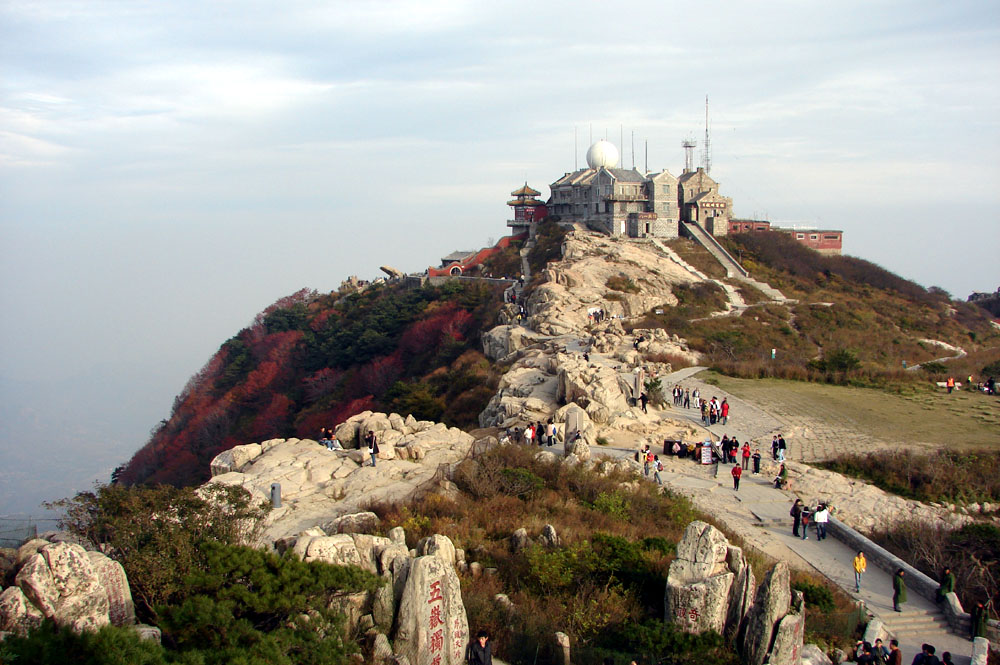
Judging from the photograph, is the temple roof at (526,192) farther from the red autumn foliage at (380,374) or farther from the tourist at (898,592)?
the tourist at (898,592)

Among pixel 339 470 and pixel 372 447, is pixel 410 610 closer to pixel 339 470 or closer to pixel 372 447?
pixel 339 470

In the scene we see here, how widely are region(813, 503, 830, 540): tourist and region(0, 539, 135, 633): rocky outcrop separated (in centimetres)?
1273

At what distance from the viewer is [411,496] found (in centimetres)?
1570

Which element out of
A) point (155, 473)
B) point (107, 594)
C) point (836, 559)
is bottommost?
point (155, 473)

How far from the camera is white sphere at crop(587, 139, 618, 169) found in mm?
65169

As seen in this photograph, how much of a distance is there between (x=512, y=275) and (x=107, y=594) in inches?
1996

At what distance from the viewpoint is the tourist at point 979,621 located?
11.3m

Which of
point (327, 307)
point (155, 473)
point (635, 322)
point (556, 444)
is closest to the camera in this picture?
point (556, 444)

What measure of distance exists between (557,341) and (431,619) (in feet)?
89.4

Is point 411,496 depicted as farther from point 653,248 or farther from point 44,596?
point 653,248

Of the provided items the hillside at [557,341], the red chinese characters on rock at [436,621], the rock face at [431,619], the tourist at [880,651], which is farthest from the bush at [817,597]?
the hillside at [557,341]

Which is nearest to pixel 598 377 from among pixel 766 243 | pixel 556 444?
pixel 556 444

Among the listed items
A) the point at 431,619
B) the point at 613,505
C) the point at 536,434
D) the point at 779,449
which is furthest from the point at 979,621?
the point at 536,434

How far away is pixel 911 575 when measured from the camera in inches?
517
